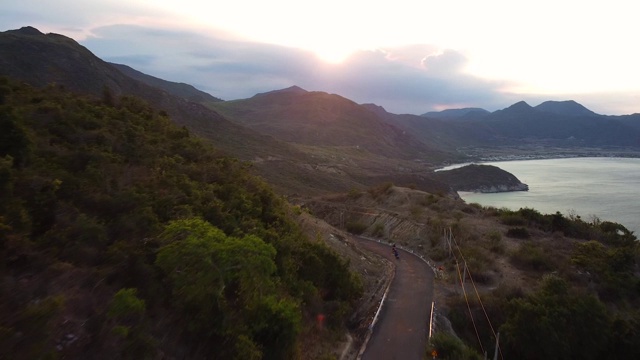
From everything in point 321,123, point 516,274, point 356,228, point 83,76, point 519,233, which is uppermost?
point 83,76

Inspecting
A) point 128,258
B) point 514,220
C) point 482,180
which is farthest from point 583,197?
point 128,258

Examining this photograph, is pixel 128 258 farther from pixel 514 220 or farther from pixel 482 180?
pixel 482 180

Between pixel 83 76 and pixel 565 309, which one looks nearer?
pixel 565 309

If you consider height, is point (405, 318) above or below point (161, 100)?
below

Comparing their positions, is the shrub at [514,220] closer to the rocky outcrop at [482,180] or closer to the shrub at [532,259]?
the shrub at [532,259]

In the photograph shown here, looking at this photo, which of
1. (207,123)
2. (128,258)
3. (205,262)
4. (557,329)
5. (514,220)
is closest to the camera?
(205,262)

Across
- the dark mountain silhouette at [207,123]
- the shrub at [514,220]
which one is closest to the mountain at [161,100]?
the dark mountain silhouette at [207,123]

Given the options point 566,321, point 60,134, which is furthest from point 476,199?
point 60,134
